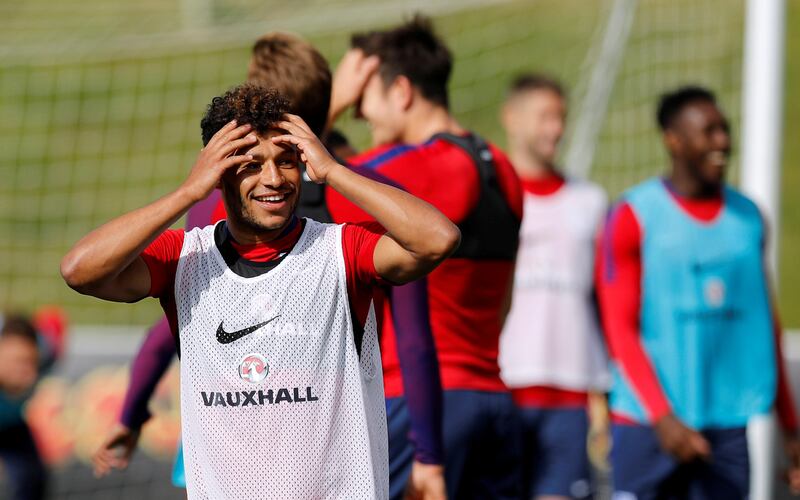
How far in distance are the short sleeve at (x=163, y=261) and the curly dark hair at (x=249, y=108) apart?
10.0 inches

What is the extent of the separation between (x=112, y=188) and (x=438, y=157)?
1267 cm

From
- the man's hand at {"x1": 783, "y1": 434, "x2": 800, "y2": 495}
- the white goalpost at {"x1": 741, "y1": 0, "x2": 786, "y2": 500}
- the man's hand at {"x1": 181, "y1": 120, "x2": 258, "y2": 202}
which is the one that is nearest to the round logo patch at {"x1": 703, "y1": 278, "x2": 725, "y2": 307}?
the man's hand at {"x1": 783, "y1": 434, "x2": 800, "y2": 495}

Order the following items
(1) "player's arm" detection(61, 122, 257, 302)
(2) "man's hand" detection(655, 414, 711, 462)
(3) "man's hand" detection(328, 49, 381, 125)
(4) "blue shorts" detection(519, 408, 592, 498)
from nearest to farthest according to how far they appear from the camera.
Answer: (1) "player's arm" detection(61, 122, 257, 302), (3) "man's hand" detection(328, 49, 381, 125), (2) "man's hand" detection(655, 414, 711, 462), (4) "blue shorts" detection(519, 408, 592, 498)

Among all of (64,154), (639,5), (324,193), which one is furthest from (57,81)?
(324,193)

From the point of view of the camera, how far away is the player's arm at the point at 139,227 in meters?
2.97

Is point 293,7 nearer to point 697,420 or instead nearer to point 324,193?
point 697,420

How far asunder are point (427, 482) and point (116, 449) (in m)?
1.03

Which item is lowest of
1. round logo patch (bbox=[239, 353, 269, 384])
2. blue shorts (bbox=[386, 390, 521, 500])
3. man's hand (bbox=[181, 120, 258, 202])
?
blue shorts (bbox=[386, 390, 521, 500])

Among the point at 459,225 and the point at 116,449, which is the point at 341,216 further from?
the point at 116,449

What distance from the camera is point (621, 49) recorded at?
994cm

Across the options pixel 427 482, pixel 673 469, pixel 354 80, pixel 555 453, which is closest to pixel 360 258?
pixel 427 482

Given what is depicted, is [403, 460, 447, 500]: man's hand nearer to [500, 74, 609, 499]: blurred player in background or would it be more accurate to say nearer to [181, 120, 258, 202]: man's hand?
[181, 120, 258, 202]: man's hand

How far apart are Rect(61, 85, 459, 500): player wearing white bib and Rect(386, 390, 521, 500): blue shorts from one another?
139 cm

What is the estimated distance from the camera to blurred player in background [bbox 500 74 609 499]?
6.52 metres
